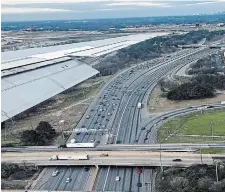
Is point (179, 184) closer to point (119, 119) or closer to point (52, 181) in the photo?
point (52, 181)

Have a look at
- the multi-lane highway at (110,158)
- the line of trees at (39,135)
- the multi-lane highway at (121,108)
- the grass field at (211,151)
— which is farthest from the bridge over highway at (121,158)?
the multi-lane highway at (121,108)

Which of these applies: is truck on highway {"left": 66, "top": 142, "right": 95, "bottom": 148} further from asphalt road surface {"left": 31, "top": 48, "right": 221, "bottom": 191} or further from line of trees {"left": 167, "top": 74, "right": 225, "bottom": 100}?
line of trees {"left": 167, "top": 74, "right": 225, "bottom": 100}

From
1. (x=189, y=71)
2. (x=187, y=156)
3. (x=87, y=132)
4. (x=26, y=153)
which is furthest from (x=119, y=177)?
(x=189, y=71)

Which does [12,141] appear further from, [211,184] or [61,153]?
[211,184]

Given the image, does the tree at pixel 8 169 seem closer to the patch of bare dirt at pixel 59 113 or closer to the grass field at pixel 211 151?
the patch of bare dirt at pixel 59 113

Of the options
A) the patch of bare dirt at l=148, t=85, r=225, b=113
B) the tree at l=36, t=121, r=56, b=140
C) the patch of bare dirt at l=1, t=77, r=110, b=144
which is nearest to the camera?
the tree at l=36, t=121, r=56, b=140

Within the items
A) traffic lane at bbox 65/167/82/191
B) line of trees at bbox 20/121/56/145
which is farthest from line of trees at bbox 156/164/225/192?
line of trees at bbox 20/121/56/145
